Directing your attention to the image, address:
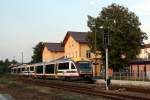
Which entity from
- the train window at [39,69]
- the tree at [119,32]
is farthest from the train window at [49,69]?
the tree at [119,32]

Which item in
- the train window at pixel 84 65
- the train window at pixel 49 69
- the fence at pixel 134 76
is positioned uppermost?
the train window at pixel 84 65

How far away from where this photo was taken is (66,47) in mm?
98875

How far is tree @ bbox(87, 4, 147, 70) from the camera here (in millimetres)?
57000

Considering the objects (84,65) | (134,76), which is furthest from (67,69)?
(134,76)

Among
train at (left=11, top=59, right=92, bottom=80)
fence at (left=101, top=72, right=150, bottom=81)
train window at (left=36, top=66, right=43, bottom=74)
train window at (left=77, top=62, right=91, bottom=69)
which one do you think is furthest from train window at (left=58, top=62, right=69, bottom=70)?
train window at (left=36, top=66, right=43, bottom=74)

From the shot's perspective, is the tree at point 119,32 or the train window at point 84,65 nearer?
the train window at point 84,65

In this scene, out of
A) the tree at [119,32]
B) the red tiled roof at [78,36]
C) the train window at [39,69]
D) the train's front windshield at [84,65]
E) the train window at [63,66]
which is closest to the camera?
the train's front windshield at [84,65]

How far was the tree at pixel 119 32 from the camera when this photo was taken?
5700 centimetres

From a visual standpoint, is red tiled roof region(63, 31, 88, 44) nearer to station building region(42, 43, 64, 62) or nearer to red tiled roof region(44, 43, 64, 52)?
station building region(42, 43, 64, 62)

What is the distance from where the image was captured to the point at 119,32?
57094 mm

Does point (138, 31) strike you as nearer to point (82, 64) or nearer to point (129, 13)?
point (129, 13)

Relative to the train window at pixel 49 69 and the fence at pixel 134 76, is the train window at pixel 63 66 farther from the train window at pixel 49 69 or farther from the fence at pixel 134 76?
the fence at pixel 134 76

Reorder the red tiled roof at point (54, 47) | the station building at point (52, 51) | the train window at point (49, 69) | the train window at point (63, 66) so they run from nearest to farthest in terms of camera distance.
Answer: the train window at point (63, 66)
the train window at point (49, 69)
the station building at point (52, 51)
the red tiled roof at point (54, 47)

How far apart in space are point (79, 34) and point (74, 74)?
46705mm
